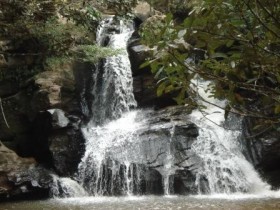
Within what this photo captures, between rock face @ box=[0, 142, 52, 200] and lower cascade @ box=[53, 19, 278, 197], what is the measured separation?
1.42 ft

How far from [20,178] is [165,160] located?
13.0 feet

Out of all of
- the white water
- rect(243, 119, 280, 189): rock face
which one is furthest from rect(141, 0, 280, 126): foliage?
rect(243, 119, 280, 189): rock face

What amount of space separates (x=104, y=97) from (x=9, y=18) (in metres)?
9.76

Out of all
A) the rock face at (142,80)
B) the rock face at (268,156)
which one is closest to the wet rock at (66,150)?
the rock face at (142,80)

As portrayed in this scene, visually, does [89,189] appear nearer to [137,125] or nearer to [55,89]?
[137,125]

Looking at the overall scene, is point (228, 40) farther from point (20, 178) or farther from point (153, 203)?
point (20, 178)

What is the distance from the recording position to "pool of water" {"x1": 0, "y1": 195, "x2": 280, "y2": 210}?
27.6 feet

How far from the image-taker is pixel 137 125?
13.2 m

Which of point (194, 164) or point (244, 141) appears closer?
point (194, 164)

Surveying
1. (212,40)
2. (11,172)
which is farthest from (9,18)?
(11,172)

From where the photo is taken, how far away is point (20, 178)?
10.9 metres

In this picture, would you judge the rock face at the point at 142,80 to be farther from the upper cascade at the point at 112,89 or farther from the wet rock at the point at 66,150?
the wet rock at the point at 66,150

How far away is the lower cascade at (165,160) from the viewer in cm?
1068

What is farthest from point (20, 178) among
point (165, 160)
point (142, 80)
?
point (142, 80)
